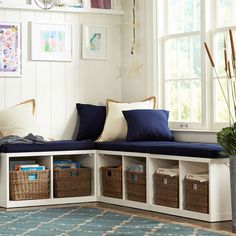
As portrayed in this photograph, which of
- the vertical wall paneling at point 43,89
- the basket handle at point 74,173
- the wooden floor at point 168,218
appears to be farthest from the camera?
the vertical wall paneling at point 43,89

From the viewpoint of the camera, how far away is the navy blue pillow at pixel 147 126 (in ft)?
24.7

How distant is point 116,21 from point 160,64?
0.90 meters

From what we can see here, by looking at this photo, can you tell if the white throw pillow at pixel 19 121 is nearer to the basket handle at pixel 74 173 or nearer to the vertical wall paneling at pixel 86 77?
the basket handle at pixel 74 173

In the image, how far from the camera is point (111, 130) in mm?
7887

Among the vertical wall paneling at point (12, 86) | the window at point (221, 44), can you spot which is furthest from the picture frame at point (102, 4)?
the window at point (221, 44)

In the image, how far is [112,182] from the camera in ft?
24.7

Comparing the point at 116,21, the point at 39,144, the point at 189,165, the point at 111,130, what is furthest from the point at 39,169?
the point at 116,21

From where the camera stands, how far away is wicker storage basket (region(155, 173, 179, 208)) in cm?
666

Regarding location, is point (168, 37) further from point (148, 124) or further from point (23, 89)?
point (23, 89)

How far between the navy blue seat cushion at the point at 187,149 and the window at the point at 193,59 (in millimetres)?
720

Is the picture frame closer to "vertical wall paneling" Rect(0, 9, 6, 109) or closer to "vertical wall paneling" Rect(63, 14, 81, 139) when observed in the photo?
"vertical wall paneling" Rect(63, 14, 81, 139)

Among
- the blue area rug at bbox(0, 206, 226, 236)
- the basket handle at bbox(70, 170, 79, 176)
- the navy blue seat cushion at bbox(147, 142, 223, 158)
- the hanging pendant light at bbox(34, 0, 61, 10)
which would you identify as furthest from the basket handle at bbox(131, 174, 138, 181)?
the hanging pendant light at bbox(34, 0, 61, 10)

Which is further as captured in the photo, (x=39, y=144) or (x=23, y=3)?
(x=23, y=3)

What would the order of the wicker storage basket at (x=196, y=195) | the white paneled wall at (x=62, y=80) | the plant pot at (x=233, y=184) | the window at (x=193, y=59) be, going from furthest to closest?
the white paneled wall at (x=62, y=80)
the window at (x=193, y=59)
the wicker storage basket at (x=196, y=195)
the plant pot at (x=233, y=184)
